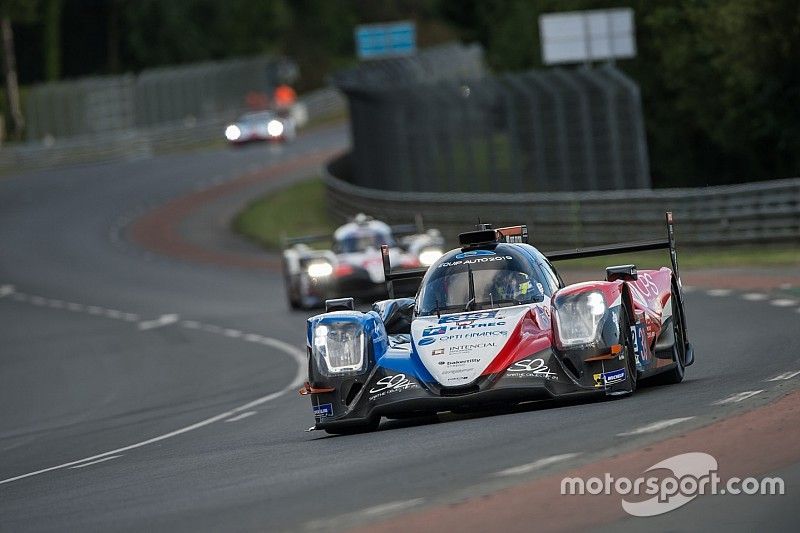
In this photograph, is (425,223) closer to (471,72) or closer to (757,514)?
(757,514)

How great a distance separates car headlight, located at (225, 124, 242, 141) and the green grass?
15707 millimetres

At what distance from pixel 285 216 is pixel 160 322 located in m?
20.2

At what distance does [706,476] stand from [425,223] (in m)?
31.8

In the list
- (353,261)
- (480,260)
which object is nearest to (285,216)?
(353,261)

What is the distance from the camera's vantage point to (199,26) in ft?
325

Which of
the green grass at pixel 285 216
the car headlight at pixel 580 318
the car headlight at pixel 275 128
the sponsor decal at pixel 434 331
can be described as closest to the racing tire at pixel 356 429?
the sponsor decal at pixel 434 331

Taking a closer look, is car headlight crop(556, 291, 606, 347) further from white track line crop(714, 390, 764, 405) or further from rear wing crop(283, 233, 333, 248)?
rear wing crop(283, 233, 333, 248)

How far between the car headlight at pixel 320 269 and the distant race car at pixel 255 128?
46447 mm

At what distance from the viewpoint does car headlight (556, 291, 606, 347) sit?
1177 cm

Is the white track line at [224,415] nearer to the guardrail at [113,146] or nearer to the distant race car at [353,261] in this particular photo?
the distant race car at [353,261]

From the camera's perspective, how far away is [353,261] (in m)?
28.4

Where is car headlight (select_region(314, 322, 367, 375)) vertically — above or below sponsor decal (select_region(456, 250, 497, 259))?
below

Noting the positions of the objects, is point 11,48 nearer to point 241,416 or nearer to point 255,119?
point 255,119

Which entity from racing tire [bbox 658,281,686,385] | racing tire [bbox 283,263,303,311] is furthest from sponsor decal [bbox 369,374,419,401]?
A: racing tire [bbox 283,263,303,311]
